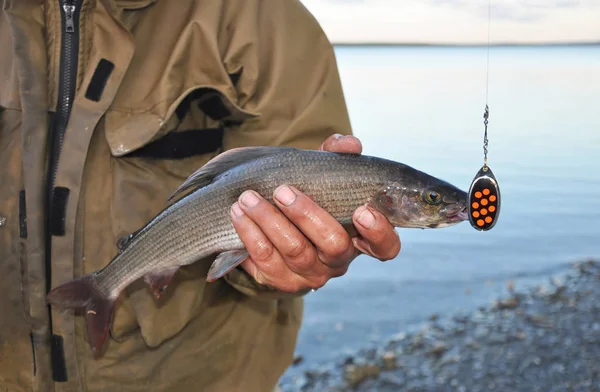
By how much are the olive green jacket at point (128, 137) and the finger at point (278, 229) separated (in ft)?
1.56

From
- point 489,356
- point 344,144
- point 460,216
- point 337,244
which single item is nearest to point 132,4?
point 344,144

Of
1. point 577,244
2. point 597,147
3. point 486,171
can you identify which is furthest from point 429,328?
point 597,147

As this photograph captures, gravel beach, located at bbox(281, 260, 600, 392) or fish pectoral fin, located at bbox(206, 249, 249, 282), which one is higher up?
fish pectoral fin, located at bbox(206, 249, 249, 282)

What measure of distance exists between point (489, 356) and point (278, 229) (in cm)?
566

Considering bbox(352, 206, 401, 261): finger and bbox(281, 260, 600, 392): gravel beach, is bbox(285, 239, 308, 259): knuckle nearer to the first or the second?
bbox(352, 206, 401, 261): finger

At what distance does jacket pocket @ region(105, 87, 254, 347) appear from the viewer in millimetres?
2666

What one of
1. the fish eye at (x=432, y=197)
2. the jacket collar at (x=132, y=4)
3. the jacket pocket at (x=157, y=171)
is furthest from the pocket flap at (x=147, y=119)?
the fish eye at (x=432, y=197)

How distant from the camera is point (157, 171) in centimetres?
279

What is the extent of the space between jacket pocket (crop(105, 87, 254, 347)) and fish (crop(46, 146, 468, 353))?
149 mm

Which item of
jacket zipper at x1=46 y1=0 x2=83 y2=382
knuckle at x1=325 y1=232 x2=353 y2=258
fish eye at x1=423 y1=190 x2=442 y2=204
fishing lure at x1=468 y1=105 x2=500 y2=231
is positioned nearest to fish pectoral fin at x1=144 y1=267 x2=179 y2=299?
jacket zipper at x1=46 y1=0 x2=83 y2=382

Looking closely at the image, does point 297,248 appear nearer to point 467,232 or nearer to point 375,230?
point 375,230

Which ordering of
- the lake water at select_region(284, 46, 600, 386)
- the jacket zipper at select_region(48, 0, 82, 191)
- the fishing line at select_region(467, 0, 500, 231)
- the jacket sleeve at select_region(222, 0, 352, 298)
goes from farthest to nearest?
the lake water at select_region(284, 46, 600, 386), the jacket sleeve at select_region(222, 0, 352, 298), the jacket zipper at select_region(48, 0, 82, 191), the fishing line at select_region(467, 0, 500, 231)

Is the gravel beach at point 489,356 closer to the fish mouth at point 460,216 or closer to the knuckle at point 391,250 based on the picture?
the knuckle at point 391,250

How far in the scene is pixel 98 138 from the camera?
2.69 metres
